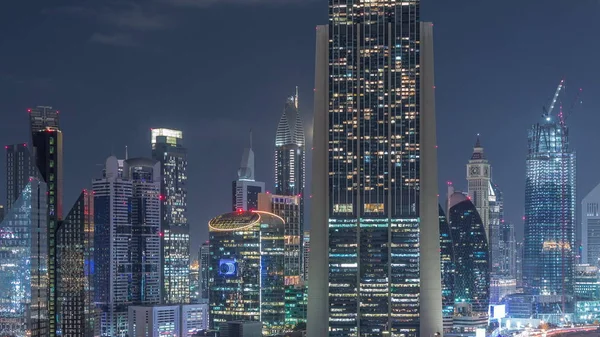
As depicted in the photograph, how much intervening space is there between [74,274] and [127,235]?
5187 cm

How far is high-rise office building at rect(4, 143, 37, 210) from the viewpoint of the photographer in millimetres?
91438

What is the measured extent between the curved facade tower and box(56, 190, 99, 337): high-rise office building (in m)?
56.4

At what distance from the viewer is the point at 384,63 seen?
9519cm

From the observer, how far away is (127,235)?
569 ft

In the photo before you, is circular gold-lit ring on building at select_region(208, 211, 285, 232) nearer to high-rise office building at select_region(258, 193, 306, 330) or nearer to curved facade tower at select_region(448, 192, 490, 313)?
high-rise office building at select_region(258, 193, 306, 330)

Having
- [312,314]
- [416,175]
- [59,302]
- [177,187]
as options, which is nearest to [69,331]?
[59,302]

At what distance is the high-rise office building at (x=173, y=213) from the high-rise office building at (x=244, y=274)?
40.3 metres

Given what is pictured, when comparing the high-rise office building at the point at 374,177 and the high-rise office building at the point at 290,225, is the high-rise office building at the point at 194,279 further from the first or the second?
the high-rise office building at the point at 374,177

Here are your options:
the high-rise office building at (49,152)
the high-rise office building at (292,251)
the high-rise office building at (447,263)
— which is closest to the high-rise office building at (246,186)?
the high-rise office building at (292,251)

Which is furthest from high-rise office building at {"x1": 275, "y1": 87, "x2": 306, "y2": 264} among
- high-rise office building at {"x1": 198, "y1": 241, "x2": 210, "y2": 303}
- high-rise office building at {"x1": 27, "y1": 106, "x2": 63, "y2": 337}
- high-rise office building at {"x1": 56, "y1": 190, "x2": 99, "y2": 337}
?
high-rise office building at {"x1": 27, "y1": 106, "x2": 63, "y2": 337}

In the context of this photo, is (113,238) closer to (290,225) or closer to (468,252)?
(290,225)

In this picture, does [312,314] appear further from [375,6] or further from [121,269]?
[121,269]

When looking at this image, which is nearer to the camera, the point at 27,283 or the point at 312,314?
the point at 27,283

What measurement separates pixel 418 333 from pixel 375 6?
26.8 metres
